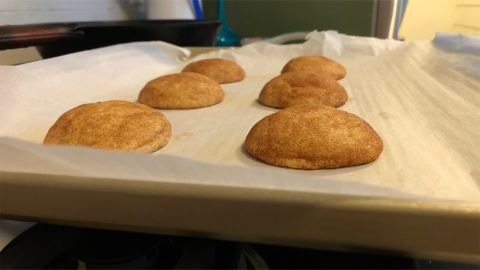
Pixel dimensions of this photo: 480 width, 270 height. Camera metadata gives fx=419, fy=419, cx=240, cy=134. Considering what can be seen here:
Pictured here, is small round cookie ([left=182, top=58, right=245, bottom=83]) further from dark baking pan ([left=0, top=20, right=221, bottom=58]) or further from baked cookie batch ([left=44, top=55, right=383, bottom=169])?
baked cookie batch ([left=44, top=55, right=383, bottom=169])

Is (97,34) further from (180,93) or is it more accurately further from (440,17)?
(440,17)

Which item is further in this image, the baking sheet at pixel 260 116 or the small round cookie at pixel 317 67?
the small round cookie at pixel 317 67

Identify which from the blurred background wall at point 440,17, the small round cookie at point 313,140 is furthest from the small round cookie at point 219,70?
the blurred background wall at point 440,17

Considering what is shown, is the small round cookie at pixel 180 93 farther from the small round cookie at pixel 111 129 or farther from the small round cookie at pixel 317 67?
the small round cookie at pixel 317 67

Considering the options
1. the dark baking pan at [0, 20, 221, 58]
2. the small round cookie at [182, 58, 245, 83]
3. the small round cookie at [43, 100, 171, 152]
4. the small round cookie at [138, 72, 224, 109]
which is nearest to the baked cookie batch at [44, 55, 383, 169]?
the small round cookie at [43, 100, 171, 152]

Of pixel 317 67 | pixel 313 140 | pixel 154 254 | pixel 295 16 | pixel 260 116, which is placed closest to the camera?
pixel 154 254

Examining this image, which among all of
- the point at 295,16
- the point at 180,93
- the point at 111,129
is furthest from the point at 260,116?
the point at 295,16
